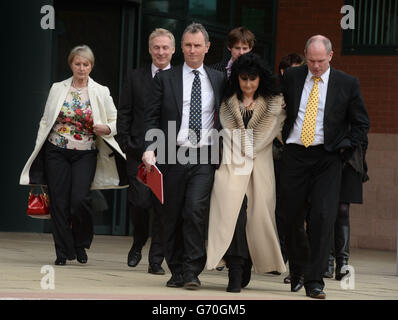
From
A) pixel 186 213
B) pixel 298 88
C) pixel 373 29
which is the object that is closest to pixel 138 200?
pixel 186 213

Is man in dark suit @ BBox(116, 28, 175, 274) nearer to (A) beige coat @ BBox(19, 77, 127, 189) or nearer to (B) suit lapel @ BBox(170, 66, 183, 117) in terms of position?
(A) beige coat @ BBox(19, 77, 127, 189)

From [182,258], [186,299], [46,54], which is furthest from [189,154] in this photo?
[46,54]

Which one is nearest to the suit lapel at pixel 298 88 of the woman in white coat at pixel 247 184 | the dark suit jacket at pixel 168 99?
the woman in white coat at pixel 247 184

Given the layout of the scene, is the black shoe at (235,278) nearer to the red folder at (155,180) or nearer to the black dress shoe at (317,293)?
the black dress shoe at (317,293)

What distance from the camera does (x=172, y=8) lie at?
14.6 metres

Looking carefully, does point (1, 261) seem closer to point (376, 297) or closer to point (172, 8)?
point (376, 297)

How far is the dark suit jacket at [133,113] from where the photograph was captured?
32.3 feet

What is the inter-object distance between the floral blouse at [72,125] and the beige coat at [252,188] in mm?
2195

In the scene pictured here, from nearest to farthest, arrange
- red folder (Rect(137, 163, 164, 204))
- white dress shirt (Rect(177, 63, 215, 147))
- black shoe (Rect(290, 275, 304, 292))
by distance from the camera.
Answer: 1. red folder (Rect(137, 163, 164, 204))
2. white dress shirt (Rect(177, 63, 215, 147))
3. black shoe (Rect(290, 275, 304, 292))

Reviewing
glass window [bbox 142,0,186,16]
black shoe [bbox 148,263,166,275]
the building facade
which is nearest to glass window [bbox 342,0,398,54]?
the building facade

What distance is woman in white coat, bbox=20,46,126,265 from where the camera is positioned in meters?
10.1

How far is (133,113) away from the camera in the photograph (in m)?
9.91

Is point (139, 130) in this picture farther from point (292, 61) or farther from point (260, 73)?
point (260, 73)

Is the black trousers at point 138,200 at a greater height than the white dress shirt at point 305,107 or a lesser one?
lesser
